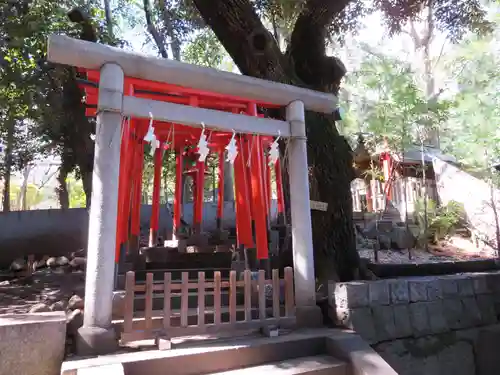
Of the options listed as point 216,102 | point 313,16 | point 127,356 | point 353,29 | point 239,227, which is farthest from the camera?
point 353,29

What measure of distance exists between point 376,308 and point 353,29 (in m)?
7.77

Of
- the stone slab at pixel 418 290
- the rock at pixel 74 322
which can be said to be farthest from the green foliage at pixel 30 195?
the stone slab at pixel 418 290

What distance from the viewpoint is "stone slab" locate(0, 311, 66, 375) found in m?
3.42

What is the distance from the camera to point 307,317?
15.8ft

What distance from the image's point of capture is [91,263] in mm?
3822

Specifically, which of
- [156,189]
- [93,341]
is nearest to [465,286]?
[93,341]

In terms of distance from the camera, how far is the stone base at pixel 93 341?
144 inches

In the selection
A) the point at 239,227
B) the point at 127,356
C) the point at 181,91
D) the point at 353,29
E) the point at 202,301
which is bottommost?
the point at 127,356

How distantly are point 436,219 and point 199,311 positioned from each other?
1155 cm

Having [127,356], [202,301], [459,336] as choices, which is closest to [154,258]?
[202,301]

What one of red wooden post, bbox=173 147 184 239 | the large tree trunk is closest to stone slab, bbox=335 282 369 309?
the large tree trunk

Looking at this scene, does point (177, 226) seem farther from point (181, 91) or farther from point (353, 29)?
point (353, 29)

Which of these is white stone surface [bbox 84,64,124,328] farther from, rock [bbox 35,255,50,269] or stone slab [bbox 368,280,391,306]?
rock [bbox 35,255,50,269]

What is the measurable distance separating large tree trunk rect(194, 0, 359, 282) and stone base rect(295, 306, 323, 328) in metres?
1.07
